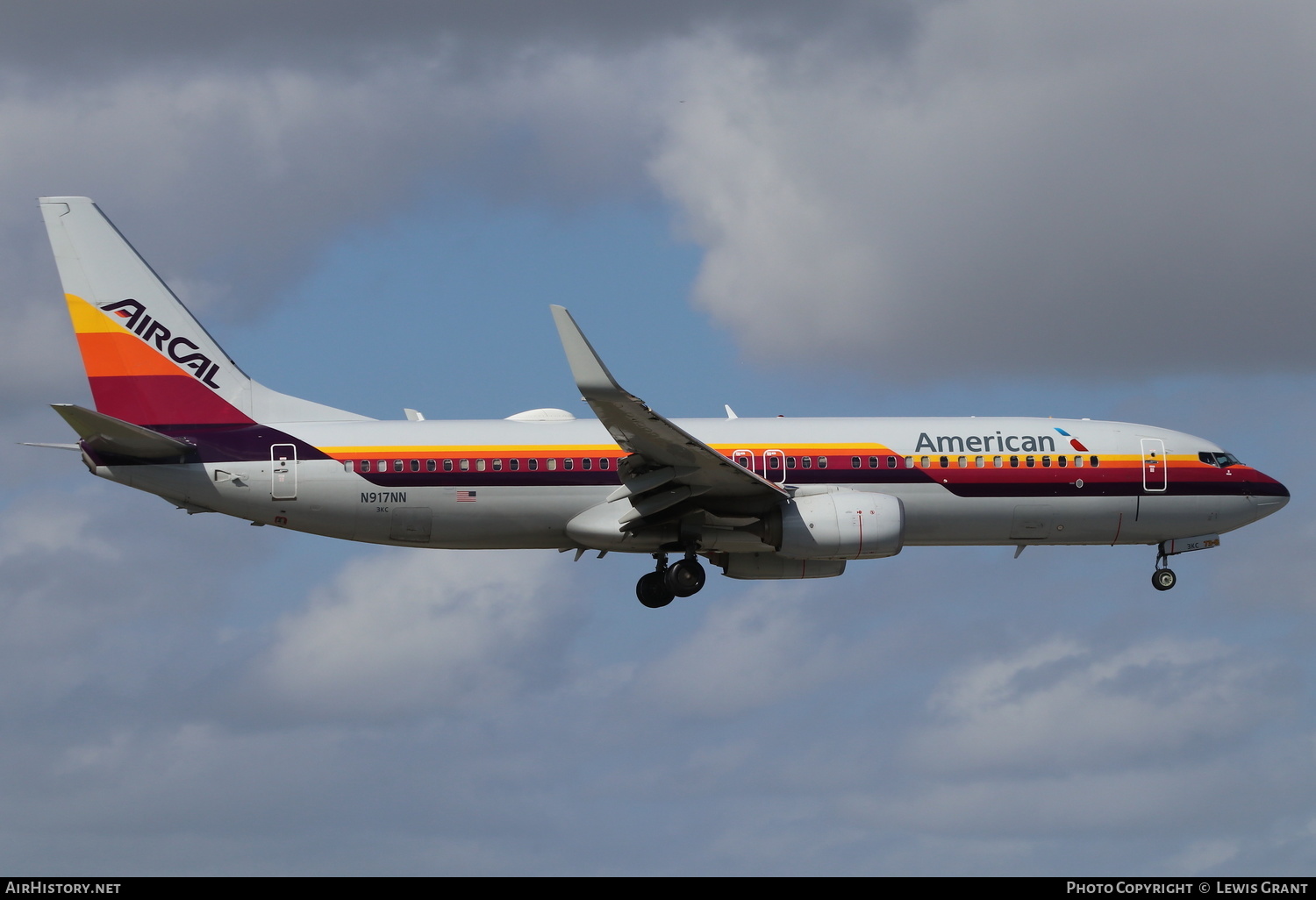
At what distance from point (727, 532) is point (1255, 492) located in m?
→ 16.8

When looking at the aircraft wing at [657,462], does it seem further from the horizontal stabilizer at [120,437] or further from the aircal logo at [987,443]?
the horizontal stabilizer at [120,437]

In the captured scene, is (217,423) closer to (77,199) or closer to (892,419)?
(77,199)

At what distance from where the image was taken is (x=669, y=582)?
159 ft

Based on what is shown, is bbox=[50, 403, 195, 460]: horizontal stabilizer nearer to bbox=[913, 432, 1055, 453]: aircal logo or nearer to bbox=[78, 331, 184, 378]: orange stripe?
bbox=[78, 331, 184, 378]: orange stripe

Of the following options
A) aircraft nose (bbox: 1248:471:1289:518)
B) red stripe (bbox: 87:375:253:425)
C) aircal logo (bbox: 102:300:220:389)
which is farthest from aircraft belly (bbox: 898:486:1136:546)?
aircal logo (bbox: 102:300:220:389)

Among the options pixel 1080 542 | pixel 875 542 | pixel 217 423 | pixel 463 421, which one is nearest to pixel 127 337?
pixel 217 423

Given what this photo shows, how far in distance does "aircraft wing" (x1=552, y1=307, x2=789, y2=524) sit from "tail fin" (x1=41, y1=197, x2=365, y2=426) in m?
9.16

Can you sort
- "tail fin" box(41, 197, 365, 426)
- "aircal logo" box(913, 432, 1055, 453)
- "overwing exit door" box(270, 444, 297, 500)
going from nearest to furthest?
"overwing exit door" box(270, 444, 297, 500), "tail fin" box(41, 197, 365, 426), "aircal logo" box(913, 432, 1055, 453)

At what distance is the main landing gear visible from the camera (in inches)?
1892

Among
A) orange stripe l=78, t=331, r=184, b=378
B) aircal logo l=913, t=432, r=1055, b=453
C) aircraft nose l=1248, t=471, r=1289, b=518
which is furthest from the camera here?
aircraft nose l=1248, t=471, r=1289, b=518

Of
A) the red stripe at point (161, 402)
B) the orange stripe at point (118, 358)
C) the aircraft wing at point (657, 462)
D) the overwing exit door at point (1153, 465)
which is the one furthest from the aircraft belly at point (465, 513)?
the overwing exit door at point (1153, 465)

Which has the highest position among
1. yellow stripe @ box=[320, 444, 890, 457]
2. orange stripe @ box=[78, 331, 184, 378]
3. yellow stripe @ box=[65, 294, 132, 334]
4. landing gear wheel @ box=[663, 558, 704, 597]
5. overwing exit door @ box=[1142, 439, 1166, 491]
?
yellow stripe @ box=[65, 294, 132, 334]

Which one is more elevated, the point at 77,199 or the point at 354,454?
the point at 77,199

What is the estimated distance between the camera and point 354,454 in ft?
153
